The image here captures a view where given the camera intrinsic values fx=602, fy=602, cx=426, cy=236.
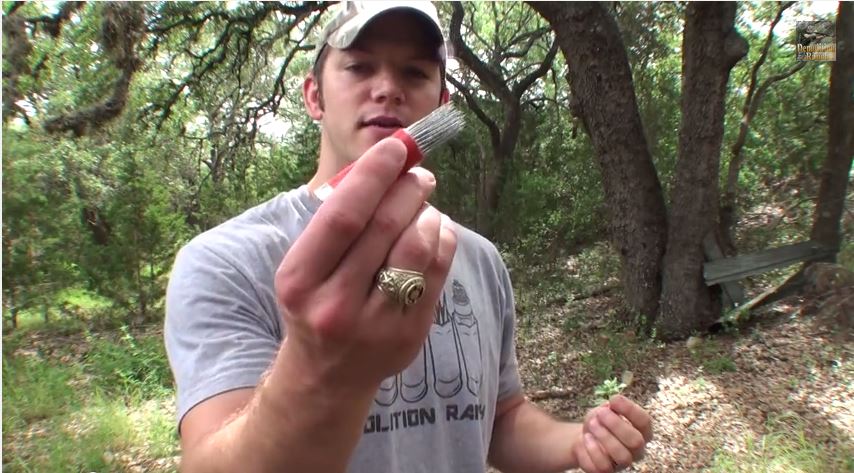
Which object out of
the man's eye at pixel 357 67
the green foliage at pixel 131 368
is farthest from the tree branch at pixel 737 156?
the green foliage at pixel 131 368

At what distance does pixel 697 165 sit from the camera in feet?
17.8

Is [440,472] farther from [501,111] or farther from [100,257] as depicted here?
[501,111]

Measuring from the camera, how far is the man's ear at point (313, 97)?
169 cm

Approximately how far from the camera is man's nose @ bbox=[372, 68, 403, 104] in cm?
147

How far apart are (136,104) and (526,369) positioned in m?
6.54

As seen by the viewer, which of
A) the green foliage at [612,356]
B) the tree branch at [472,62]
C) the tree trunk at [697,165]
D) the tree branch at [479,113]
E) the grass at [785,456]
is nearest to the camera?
the grass at [785,456]

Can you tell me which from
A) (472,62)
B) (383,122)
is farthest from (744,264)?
(472,62)

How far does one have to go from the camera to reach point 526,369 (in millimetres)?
5910

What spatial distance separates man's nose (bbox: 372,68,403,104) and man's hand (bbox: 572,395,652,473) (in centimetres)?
90

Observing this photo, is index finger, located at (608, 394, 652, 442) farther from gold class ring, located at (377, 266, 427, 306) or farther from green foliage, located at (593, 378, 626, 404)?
green foliage, located at (593, 378, 626, 404)

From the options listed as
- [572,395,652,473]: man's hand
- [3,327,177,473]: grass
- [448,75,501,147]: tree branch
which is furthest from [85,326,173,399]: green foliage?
A: [448,75,501,147]: tree branch

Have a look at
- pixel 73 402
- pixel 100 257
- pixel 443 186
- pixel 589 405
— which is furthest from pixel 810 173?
pixel 100 257

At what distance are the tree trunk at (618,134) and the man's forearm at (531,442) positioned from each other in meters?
4.42

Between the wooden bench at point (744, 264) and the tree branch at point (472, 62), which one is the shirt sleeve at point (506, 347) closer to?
the wooden bench at point (744, 264)
